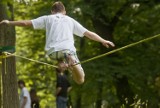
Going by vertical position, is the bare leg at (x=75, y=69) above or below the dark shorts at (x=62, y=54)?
below

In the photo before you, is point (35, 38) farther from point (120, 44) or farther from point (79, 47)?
point (120, 44)

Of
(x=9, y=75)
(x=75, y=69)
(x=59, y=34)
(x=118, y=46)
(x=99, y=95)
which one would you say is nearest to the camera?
(x=59, y=34)

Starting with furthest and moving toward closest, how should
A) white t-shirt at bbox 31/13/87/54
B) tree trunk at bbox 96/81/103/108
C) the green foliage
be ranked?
1. tree trunk at bbox 96/81/103/108
2. the green foliage
3. white t-shirt at bbox 31/13/87/54

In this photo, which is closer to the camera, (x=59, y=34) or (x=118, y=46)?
(x=59, y=34)

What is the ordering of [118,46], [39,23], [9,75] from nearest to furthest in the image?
[39,23], [9,75], [118,46]

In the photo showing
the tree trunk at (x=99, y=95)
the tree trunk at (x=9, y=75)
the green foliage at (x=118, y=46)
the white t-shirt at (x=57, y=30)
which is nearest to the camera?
the white t-shirt at (x=57, y=30)

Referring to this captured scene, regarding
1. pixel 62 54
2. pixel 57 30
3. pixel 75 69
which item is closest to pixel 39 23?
pixel 57 30

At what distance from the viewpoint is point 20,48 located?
2833 cm

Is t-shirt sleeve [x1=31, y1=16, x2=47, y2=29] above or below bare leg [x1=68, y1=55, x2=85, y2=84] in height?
above

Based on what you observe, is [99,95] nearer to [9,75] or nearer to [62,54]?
[9,75]

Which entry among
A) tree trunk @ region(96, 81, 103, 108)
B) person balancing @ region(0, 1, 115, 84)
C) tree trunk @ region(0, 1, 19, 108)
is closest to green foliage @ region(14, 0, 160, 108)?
tree trunk @ region(96, 81, 103, 108)

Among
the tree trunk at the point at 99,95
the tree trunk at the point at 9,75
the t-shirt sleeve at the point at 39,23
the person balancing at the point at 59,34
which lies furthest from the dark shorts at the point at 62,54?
the tree trunk at the point at 99,95

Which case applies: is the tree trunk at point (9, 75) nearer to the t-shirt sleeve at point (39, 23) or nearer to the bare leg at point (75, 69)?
the bare leg at point (75, 69)

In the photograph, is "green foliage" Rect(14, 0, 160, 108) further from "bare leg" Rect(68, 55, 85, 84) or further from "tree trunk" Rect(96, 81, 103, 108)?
"bare leg" Rect(68, 55, 85, 84)
